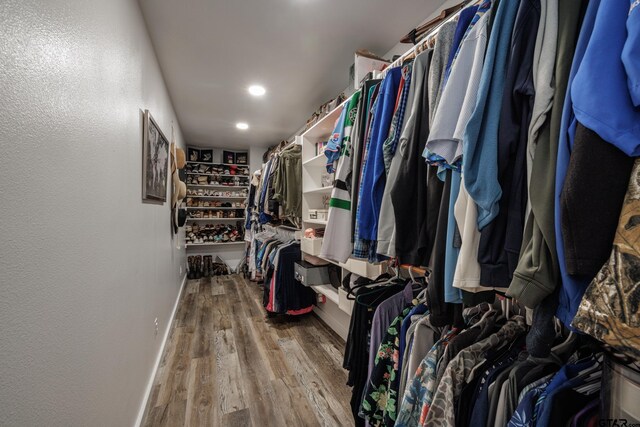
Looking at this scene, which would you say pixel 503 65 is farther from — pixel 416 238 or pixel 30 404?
pixel 30 404

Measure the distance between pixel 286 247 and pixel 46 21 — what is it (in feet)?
7.70

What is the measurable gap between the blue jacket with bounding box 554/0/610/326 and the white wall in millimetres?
1074

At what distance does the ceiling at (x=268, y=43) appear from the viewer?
5.46 ft

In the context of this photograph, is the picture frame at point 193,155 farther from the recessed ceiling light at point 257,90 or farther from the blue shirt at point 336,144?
the blue shirt at point 336,144

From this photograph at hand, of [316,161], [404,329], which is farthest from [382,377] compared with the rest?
[316,161]

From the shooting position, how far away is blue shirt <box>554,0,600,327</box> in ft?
1.52

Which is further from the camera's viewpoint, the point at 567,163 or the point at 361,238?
the point at 361,238

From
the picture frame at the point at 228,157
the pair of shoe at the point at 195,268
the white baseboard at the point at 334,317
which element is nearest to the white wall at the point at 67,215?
the white baseboard at the point at 334,317

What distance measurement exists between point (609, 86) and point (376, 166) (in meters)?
0.60

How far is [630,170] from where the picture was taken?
41cm

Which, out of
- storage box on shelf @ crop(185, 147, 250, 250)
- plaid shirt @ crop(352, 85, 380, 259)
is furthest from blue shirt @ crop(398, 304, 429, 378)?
storage box on shelf @ crop(185, 147, 250, 250)

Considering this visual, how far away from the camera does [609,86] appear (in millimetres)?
409

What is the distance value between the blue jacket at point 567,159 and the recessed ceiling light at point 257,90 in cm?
265

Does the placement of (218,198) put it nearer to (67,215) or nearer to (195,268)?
(195,268)
